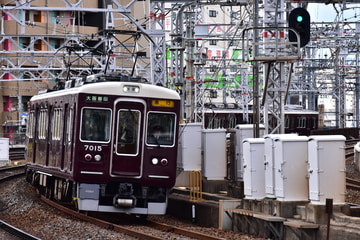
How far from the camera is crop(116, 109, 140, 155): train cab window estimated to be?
48.0 ft

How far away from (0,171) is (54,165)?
12304 mm

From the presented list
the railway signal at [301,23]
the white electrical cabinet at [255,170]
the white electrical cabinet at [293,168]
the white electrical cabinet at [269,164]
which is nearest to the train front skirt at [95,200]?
the white electrical cabinet at [255,170]

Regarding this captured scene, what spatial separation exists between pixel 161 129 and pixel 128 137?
67 centimetres

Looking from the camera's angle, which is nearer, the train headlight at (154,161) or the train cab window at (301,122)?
the train headlight at (154,161)

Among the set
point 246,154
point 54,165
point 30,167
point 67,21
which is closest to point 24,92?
point 67,21

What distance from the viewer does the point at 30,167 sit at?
20.0 metres

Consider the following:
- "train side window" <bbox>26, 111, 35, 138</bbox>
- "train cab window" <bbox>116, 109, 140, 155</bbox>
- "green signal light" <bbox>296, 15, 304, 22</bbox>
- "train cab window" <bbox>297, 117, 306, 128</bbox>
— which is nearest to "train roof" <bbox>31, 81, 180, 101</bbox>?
"train cab window" <bbox>116, 109, 140, 155</bbox>

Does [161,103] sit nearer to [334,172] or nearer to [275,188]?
[275,188]

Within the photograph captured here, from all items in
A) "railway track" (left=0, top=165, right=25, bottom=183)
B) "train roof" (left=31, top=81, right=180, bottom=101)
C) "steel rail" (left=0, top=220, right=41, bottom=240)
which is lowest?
"steel rail" (left=0, top=220, right=41, bottom=240)

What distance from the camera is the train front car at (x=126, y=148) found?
569 inches

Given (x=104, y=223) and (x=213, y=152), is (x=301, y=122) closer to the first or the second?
(x=213, y=152)

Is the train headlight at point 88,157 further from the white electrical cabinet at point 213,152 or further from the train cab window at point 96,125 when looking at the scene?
the white electrical cabinet at point 213,152

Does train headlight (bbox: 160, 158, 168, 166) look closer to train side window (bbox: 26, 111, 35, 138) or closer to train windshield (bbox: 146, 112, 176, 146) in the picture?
train windshield (bbox: 146, 112, 176, 146)

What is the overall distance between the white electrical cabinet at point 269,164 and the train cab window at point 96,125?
118 inches
